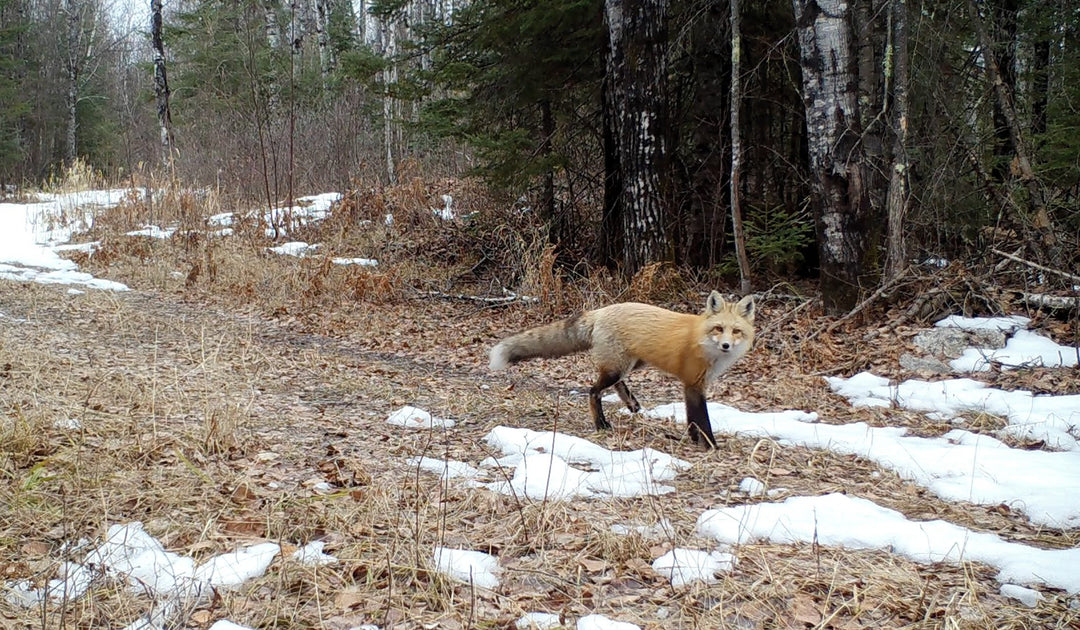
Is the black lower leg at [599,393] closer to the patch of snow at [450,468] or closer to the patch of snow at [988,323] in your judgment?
the patch of snow at [450,468]

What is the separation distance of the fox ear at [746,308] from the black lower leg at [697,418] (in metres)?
0.65

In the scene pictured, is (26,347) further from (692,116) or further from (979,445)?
(692,116)

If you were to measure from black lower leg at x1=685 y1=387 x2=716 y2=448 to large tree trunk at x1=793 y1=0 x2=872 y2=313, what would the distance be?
4.21 meters

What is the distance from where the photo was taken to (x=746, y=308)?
5480 millimetres

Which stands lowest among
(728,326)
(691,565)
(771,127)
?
(691,565)

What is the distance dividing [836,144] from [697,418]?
4760mm

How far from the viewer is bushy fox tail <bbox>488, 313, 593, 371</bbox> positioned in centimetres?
597

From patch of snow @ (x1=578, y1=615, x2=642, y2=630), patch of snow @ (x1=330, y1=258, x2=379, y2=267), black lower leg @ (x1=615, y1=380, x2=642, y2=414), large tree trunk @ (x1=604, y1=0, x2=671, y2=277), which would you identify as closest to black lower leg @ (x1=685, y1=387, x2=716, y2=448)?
black lower leg @ (x1=615, y1=380, x2=642, y2=414)

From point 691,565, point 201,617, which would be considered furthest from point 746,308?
point 201,617

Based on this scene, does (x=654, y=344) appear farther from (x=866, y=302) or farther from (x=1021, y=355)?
(x=1021, y=355)

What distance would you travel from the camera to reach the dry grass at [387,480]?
3006 mm

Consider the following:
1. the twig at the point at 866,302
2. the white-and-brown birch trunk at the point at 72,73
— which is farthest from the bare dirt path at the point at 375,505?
the white-and-brown birch trunk at the point at 72,73

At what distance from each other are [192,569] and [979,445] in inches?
203

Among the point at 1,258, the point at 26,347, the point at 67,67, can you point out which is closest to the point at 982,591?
the point at 26,347
